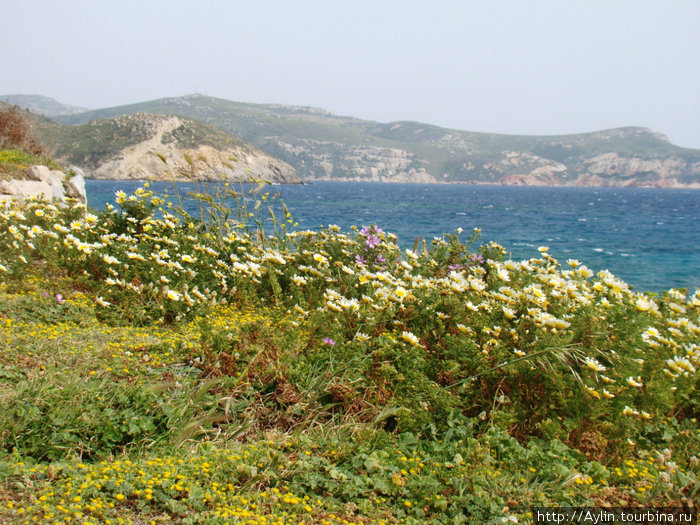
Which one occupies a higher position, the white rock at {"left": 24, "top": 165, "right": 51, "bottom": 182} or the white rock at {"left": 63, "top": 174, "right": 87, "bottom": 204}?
the white rock at {"left": 24, "top": 165, "right": 51, "bottom": 182}

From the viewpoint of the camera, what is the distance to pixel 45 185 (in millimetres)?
11609

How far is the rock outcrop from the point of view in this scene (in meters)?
10.6

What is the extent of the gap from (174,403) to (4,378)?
3.60 ft

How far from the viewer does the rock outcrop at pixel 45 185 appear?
1060 cm

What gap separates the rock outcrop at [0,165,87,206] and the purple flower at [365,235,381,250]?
6.99 metres

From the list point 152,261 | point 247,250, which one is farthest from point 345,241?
point 152,261

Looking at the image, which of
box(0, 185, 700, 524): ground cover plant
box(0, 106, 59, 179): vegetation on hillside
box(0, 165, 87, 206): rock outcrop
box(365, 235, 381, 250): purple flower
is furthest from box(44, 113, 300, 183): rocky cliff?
box(0, 185, 700, 524): ground cover plant

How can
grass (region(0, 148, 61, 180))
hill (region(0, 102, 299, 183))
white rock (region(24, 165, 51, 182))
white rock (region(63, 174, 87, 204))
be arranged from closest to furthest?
grass (region(0, 148, 61, 180)) → white rock (region(24, 165, 51, 182)) → white rock (region(63, 174, 87, 204)) → hill (region(0, 102, 299, 183))

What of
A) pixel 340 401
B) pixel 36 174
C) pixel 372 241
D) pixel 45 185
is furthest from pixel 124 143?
pixel 340 401

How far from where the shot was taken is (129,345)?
3898 millimetres

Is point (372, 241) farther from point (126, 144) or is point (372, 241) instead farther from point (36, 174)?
point (126, 144)

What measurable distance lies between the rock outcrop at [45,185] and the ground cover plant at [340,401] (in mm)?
6629

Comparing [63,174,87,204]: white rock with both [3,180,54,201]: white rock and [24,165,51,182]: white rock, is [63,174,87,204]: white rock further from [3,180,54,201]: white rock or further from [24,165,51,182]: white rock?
[3,180,54,201]: white rock

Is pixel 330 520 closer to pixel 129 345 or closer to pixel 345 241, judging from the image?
pixel 129 345
